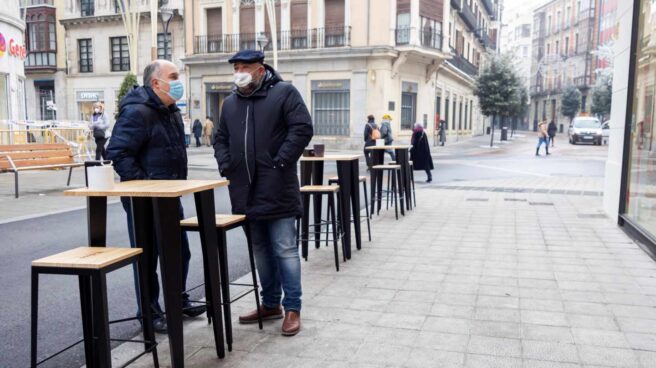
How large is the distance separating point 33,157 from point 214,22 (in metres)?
21.4

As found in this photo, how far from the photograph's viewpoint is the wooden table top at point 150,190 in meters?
2.89

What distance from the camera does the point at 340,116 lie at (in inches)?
1129

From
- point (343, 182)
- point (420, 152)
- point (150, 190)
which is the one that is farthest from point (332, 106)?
point (150, 190)

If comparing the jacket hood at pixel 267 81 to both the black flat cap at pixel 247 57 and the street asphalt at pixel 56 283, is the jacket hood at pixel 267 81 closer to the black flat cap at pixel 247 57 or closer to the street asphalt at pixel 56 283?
the black flat cap at pixel 247 57

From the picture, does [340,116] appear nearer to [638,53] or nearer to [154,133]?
[638,53]

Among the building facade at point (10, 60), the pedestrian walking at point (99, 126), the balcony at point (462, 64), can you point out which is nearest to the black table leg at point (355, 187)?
the pedestrian walking at point (99, 126)

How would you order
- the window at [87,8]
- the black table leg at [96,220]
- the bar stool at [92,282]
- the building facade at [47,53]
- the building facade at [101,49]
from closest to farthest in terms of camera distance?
1. the bar stool at [92,282]
2. the black table leg at [96,220]
3. the building facade at [101,49]
4. the window at [87,8]
5. the building facade at [47,53]

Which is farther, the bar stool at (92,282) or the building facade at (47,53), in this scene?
the building facade at (47,53)

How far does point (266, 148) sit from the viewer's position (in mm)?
3773

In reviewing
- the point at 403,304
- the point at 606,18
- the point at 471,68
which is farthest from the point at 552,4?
the point at 403,304

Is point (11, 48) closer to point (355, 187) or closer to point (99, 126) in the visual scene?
point (99, 126)

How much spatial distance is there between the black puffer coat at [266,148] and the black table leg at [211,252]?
39 cm

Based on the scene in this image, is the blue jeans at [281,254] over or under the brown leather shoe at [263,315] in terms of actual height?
over

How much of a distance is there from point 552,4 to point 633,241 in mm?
77091
